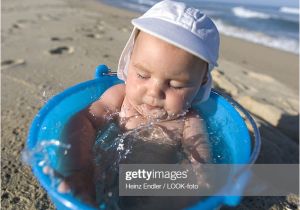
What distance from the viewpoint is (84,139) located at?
1856mm

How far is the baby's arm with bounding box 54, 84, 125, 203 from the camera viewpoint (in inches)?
59.3

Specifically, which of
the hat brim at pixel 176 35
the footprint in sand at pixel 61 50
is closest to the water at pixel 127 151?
the hat brim at pixel 176 35

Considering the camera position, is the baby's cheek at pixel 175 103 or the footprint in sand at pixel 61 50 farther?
the footprint in sand at pixel 61 50

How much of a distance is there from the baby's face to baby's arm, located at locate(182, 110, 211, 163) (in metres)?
0.18

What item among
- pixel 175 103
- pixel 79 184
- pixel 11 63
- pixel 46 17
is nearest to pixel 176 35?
pixel 175 103

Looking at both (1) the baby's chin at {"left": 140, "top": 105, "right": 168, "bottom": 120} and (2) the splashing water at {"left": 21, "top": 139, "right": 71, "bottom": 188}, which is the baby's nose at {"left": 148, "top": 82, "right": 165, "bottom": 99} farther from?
(2) the splashing water at {"left": 21, "top": 139, "right": 71, "bottom": 188}

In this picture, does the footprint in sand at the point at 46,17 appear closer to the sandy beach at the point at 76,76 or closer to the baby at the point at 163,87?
the sandy beach at the point at 76,76

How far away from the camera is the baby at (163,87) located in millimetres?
1693

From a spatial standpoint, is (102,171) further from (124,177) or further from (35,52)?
(35,52)

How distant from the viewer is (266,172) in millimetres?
2334

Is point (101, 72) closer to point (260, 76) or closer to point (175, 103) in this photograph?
point (175, 103)

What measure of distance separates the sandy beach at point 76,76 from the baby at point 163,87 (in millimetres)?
397

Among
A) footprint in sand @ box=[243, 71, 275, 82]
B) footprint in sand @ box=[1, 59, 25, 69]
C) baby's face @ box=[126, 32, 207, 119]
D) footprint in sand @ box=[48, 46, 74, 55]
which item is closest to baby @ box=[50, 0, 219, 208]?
baby's face @ box=[126, 32, 207, 119]

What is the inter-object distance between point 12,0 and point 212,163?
6.54 meters
